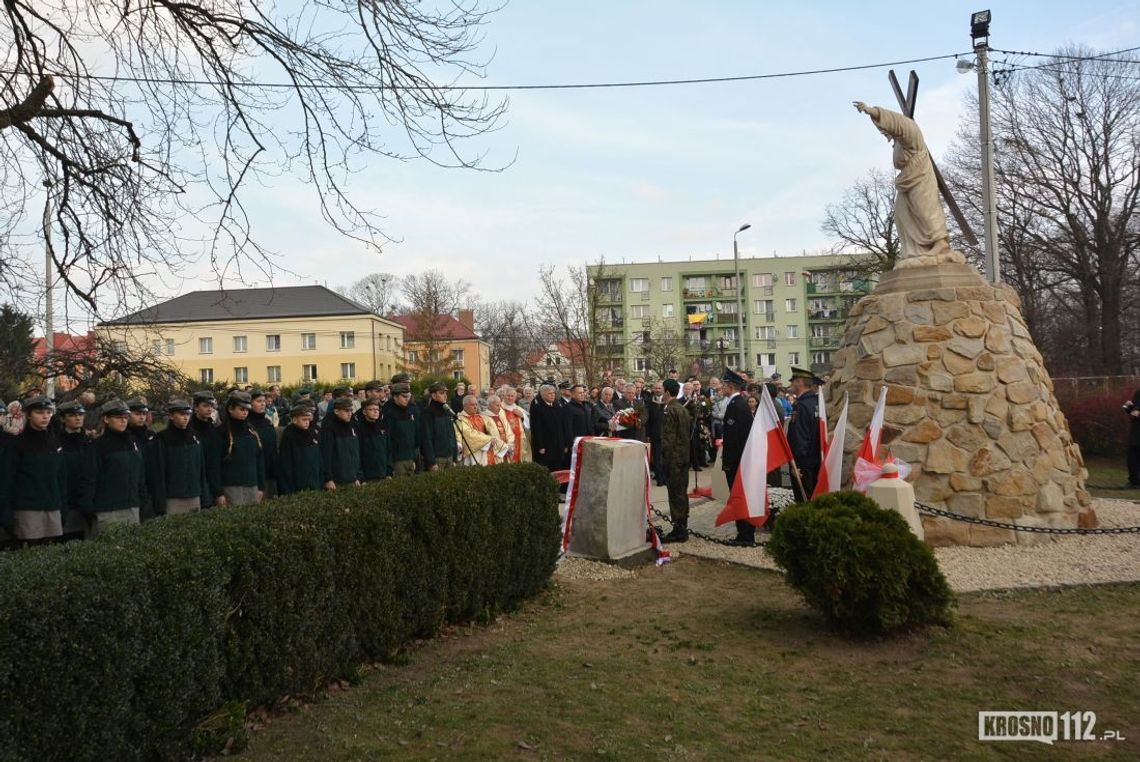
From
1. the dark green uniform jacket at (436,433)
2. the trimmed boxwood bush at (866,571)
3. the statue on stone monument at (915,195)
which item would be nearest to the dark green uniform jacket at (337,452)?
the dark green uniform jacket at (436,433)

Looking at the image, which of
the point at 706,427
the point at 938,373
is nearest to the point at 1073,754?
the point at 938,373

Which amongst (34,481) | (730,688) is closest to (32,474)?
(34,481)

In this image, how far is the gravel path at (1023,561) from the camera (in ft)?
25.2

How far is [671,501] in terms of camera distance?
402 inches

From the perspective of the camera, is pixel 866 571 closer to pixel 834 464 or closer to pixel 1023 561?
pixel 834 464

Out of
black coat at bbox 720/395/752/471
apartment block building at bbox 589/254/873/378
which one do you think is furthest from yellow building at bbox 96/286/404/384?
black coat at bbox 720/395/752/471

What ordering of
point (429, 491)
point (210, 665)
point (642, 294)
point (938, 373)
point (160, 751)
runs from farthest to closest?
point (642, 294)
point (938, 373)
point (429, 491)
point (210, 665)
point (160, 751)

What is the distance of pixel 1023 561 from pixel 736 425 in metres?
3.42

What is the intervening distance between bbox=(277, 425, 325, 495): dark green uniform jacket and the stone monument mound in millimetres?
6252

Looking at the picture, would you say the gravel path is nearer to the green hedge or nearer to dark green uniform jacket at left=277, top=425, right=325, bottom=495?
the green hedge

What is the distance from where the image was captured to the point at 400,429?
10.2 meters

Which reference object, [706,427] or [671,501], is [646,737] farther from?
[706,427]

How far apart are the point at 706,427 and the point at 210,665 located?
39.6ft

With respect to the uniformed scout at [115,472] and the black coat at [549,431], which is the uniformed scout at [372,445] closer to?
the uniformed scout at [115,472]
